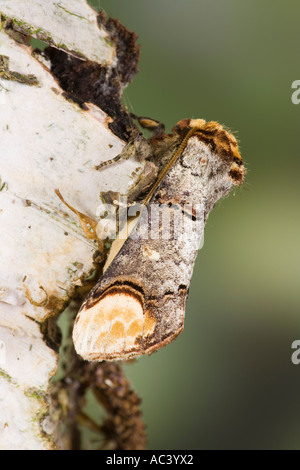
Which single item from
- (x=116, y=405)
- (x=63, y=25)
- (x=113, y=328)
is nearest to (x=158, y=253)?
(x=113, y=328)

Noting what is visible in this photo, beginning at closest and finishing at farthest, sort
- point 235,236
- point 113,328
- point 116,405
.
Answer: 1. point 113,328
2. point 116,405
3. point 235,236

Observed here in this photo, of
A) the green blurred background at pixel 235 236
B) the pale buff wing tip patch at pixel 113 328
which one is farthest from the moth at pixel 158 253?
the green blurred background at pixel 235 236

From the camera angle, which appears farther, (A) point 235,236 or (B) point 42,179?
(A) point 235,236

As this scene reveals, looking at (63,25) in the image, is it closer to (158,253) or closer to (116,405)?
(158,253)

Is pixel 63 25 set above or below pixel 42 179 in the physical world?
above

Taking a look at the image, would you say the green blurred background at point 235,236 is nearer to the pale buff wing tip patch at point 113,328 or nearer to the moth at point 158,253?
the moth at point 158,253

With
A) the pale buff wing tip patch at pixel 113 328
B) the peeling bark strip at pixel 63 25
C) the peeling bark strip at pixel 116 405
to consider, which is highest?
the peeling bark strip at pixel 63 25

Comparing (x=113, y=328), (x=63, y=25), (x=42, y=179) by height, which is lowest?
(x=113, y=328)
